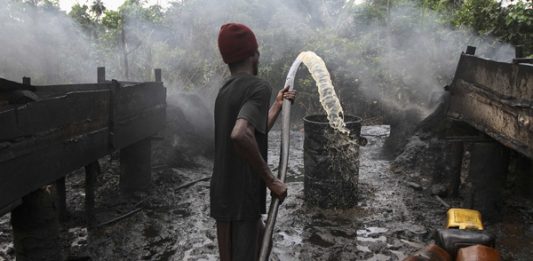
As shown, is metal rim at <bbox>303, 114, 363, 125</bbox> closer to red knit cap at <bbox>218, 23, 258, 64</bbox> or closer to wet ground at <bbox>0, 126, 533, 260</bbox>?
wet ground at <bbox>0, 126, 533, 260</bbox>

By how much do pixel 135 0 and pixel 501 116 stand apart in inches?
599

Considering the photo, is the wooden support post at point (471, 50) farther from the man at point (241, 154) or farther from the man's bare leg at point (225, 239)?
the man's bare leg at point (225, 239)

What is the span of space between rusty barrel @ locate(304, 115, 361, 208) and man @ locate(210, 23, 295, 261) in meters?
3.15

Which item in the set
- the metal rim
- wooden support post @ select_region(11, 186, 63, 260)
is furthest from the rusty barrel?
wooden support post @ select_region(11, 186, 63, 260)

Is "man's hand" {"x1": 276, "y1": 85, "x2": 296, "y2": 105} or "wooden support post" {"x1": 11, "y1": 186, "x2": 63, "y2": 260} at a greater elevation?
"man's hand" {"x1": 276, "y1": 85, "x2": 296, "y2": 105}

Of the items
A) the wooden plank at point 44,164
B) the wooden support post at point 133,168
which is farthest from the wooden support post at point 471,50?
the wooden plank at point 44,164

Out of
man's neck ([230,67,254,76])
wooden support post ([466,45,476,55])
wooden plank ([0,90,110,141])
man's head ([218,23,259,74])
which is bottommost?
wooden plank ([0,90,110,141])

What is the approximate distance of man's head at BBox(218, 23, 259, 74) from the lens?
8.52ft

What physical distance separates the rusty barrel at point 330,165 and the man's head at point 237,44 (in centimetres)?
323

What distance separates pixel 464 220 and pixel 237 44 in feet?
10.2

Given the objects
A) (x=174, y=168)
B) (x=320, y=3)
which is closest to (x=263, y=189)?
(x=174, y=168)

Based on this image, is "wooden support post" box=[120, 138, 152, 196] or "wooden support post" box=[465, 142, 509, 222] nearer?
"wooden support post" box=[465, 142, 509, 222]

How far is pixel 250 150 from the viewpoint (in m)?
2.48

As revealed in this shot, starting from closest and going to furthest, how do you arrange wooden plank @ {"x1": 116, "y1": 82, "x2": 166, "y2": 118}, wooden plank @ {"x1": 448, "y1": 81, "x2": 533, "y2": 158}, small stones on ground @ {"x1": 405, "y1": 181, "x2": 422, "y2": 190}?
wooden plank @ {"x1": 448, "y1": 81, "x2": 533, "y2": 158} < wooden plank @ {"x1": 116, "y1": 82, "x2": 166, "y2": 118} < small stones on ground @ {"x1": 405, "y1": 181, "x2": 422, "y2": 190}
